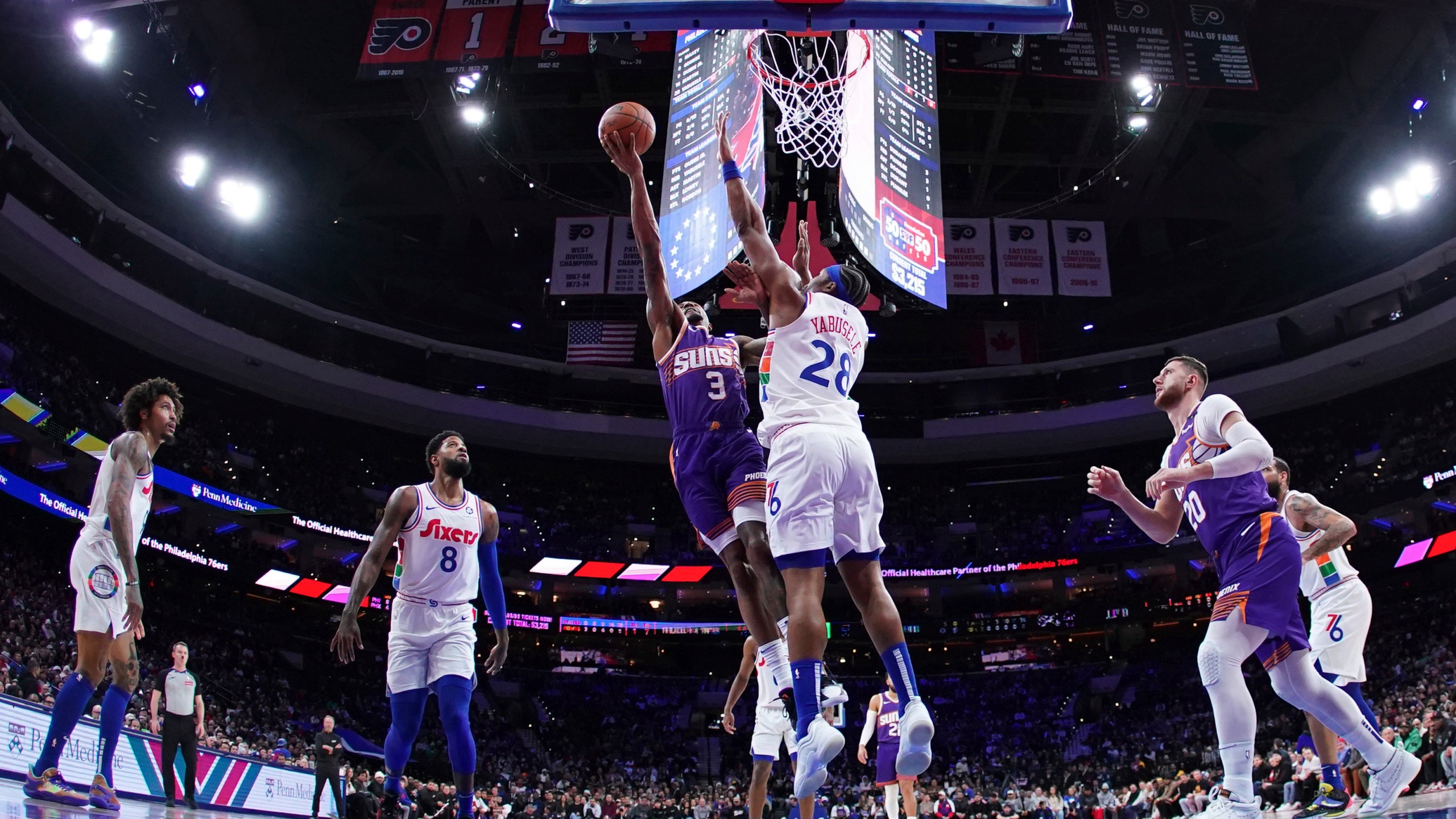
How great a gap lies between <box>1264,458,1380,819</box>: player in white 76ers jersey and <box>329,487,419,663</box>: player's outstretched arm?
5.21 metres

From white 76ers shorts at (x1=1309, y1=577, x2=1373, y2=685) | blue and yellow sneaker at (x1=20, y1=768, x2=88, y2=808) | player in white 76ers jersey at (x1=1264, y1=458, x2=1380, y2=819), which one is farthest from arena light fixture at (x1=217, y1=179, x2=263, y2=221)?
white 76ers shorts at (x1=1309, y1=577, x2=1373, y2=685)

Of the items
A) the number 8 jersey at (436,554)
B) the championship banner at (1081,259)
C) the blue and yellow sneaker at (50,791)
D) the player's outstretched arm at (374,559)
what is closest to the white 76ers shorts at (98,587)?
the blue and yellow sneaker at (50,791)

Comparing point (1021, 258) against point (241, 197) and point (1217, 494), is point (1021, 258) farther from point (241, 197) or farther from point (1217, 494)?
point (241, 197)

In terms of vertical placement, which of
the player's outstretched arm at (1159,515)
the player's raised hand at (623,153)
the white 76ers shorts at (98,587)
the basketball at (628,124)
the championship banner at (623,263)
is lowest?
the white 76ers shorts at (98,587)

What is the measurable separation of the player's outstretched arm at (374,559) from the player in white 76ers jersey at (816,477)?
90.0 inches

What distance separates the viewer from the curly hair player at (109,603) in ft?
17.4

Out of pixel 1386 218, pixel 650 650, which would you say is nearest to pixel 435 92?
pixel 650 650

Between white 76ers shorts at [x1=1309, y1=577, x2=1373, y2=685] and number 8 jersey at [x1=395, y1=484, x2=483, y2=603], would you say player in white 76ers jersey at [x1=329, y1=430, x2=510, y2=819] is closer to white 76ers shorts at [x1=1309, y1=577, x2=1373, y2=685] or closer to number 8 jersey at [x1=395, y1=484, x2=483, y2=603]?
number 8 jersey at [x1=395, y1=484, x2=483, y2=603]

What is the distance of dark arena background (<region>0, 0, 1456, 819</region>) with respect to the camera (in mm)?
14523

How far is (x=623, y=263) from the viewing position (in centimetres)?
1911

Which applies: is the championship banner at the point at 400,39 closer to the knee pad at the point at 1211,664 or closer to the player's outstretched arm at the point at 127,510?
the player's outstretched arm at the point at 127,510

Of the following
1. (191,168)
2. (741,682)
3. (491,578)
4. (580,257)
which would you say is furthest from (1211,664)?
(191,168)

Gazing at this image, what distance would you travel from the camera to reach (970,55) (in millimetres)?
16219

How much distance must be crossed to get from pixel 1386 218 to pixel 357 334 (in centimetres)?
2819
